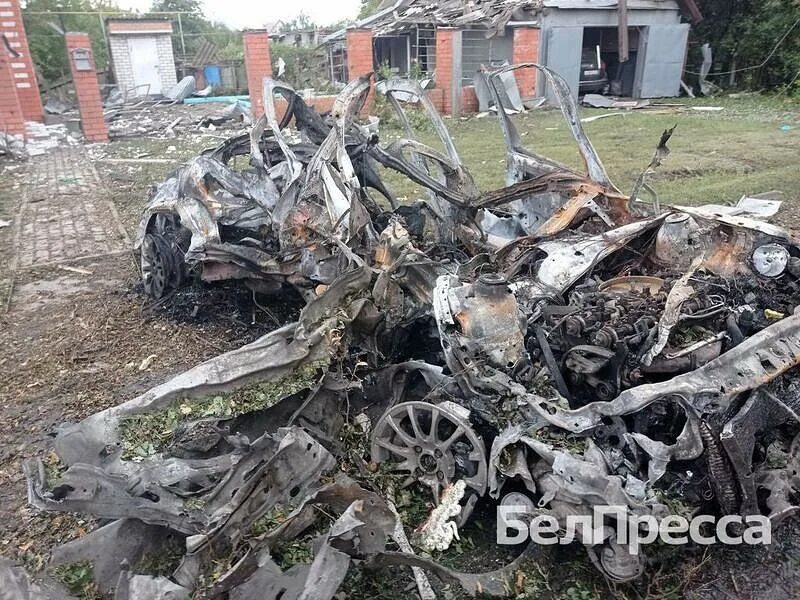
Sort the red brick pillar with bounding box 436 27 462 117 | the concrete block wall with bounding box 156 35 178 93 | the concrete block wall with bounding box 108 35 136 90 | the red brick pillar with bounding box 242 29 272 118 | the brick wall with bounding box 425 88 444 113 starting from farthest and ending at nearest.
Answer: the concrete block wall with bounding box 156 35 178 93, the concrete block wall with bounding box 108 35 136 90, the brick wall with bounding box 425 88 444 113, the red brick pillar with bounding box 436 27 462 117, the red brick pillar with bounding box 242 29 272 118

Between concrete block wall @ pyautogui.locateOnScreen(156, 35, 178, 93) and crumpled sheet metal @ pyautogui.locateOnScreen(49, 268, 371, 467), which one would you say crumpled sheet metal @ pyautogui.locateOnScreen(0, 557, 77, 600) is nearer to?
crumpled sheet metal @ pyautogui.locateOnScreen(49, 268, 371, 467)

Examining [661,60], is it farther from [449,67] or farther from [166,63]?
[166,63]

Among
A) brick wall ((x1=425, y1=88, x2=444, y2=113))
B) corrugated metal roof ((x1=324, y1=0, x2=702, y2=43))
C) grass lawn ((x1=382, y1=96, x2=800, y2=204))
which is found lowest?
grass lawn ((x1=382, y1=96, x2=800, y2=204))

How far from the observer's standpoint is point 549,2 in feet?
59.8

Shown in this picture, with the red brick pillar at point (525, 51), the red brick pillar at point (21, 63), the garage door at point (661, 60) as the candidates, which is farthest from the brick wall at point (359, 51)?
the garage door at point (661, 60)

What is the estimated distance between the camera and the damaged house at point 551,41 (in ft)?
58.3

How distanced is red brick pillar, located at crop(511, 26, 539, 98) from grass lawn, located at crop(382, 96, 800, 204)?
0.87 metres

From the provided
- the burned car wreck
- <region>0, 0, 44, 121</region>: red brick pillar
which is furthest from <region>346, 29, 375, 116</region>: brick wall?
the burned car wreck

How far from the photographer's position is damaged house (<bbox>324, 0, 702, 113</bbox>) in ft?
58.3

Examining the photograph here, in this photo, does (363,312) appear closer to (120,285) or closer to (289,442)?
(289,442)

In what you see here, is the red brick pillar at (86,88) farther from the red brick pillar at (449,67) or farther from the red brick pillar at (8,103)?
the red brick pillar at (449,67)

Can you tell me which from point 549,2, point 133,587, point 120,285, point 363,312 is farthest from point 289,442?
point 549,2

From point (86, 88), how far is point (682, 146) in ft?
44.9

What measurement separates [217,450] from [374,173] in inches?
136
